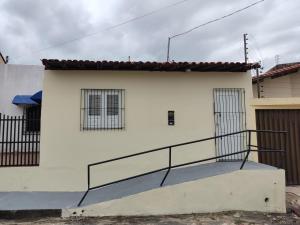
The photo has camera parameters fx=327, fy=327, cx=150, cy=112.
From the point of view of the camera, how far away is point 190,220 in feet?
22.3

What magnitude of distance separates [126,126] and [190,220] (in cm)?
350

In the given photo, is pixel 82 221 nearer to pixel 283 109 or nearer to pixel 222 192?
pixel 222 192

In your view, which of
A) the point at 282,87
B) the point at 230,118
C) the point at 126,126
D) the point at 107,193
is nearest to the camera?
the point at 107,193

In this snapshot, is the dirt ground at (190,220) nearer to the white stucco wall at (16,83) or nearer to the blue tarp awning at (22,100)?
the blue tarp awning at (22,100)

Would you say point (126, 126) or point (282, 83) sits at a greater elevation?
point (282, 83)

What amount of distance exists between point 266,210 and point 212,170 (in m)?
1.52

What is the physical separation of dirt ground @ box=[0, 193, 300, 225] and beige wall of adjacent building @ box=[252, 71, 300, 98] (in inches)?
241

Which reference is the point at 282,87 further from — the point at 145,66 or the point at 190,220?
the point at 190,220

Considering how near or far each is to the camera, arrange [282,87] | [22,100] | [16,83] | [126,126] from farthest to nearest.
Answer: [16,83]
[22,100]
[282,87]
[126,126]

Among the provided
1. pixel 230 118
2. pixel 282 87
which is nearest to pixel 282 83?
pixel 282 87

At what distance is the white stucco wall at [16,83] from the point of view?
51.8ft

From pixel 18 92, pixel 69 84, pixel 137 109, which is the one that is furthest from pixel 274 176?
pixel 18 92

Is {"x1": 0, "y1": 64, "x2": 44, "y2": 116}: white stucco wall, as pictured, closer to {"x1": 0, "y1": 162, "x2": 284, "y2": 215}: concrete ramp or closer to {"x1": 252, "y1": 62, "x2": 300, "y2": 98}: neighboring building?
{"x1": 0, "y1": 162, "x2": 284, "y2": 215}: concrete ramp

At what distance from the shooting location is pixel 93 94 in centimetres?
942
